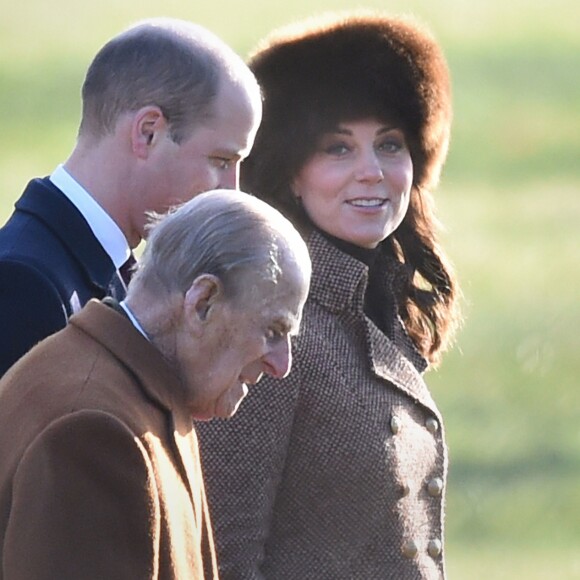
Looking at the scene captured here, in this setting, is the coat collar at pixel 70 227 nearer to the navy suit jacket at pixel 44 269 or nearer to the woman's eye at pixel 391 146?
the navy suit jacket at pixel 44 269

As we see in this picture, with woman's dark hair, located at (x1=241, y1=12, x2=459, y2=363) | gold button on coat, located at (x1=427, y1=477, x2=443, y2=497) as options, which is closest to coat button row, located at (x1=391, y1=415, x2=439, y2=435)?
gold button on coat, located at (x1=427, y1=477, x2=443, y2=497)

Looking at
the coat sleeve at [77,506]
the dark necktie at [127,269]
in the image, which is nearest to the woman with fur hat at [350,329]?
the dark necktie at [127,269]

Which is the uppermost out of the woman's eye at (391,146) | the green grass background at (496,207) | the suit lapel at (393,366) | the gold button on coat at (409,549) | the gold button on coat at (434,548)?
the green grass background at (496,207)

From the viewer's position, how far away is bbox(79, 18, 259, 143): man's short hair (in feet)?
11.4

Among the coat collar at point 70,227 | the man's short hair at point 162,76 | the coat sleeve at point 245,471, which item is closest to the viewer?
the coat collar at point 70,227

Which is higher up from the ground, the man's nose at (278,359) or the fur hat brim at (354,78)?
the fur hat brim at (354,78)

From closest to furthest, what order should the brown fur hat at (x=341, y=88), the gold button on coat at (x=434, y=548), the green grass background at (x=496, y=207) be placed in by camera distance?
1. the gold button on coat at (x=434, y=548)
2. the brown fur hat at (x=341, y=88)
3. the green grass background at (x=496, y=207)

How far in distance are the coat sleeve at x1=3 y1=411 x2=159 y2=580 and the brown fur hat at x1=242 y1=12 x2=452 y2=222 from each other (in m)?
1.31

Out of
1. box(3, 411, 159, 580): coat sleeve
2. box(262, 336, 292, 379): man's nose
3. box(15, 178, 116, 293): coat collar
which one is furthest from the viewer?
box(15, 178, 116, 293): coat collar

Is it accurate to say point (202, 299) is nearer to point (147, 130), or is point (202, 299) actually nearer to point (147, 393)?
point (147, 393)

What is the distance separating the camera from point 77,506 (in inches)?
108

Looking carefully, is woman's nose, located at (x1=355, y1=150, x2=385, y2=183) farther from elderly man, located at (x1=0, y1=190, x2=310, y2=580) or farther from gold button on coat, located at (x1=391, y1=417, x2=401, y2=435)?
elderly man, located at (x1=0, y1=190, x2=310, y2=580)

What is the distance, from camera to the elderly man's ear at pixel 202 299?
2.88 meters

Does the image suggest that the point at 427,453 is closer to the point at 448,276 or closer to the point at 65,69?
the point at 448,276
